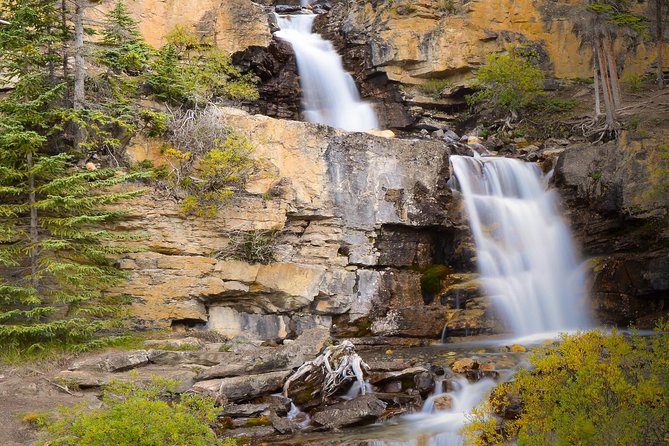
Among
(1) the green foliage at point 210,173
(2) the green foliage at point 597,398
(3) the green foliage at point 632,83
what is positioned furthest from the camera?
(3) the green foliage at point 632,83

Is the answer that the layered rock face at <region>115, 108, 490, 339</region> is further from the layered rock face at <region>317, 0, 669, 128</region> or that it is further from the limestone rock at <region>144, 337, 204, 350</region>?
the layered rock face at <region>317, 0, 669, 128</region>

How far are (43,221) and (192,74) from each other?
818 cm

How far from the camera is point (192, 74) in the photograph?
20.4 metres

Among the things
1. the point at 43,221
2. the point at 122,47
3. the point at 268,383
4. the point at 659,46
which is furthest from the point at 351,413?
the point at 659,46

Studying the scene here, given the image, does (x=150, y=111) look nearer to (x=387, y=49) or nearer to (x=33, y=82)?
(x=33, y=82)

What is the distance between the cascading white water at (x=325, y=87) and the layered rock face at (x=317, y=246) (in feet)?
24.1

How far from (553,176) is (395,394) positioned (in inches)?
459

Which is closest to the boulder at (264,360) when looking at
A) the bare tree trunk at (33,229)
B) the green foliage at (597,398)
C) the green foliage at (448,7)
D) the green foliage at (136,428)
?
the green foliage at (136,428)

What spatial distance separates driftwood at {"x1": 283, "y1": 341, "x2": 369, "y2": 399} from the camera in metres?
12.9

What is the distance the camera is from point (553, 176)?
2119 cm

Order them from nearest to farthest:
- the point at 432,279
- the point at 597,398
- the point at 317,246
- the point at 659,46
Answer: the point at 597,398, the point at 317,246, the point at 432,279, the point at 659,46

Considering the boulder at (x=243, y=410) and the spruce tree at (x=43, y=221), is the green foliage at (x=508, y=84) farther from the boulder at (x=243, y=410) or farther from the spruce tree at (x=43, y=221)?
the boulder at (x=243, y=410)

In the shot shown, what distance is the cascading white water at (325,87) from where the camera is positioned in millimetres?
26203

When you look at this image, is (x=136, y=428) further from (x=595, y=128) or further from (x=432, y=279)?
(x=595, y=128)
